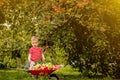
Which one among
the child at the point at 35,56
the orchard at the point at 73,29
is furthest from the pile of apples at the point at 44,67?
the orchard at the point at 73,29

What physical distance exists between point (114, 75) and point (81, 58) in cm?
162

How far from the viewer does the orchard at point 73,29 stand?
42.9 feet

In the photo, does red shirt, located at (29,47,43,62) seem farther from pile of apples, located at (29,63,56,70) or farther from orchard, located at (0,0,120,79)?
orchard, located at (0,0,120,79)

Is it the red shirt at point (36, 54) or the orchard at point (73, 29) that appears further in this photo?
the orchard at point (73, 29)

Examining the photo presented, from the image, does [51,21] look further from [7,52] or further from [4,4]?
[7,52]

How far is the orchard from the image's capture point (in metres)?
13.1

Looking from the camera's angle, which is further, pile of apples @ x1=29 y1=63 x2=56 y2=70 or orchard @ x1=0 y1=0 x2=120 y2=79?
orchard @ x1=0 y1=0 x2=120 y2=79

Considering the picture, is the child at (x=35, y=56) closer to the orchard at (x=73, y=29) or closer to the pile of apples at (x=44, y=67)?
the pile of apples at (x=44, y=67)

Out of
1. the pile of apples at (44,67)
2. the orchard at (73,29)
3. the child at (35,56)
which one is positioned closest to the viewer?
the pile of apples at (44,67)

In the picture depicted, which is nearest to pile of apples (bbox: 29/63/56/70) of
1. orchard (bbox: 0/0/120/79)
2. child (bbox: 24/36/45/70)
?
child (bbox: 24/36/45/70)

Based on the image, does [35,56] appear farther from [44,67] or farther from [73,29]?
[73,29]

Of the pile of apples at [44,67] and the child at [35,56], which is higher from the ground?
the child at [35,56]

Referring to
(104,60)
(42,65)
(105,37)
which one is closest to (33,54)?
(42,65)

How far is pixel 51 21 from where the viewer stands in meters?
13.7
